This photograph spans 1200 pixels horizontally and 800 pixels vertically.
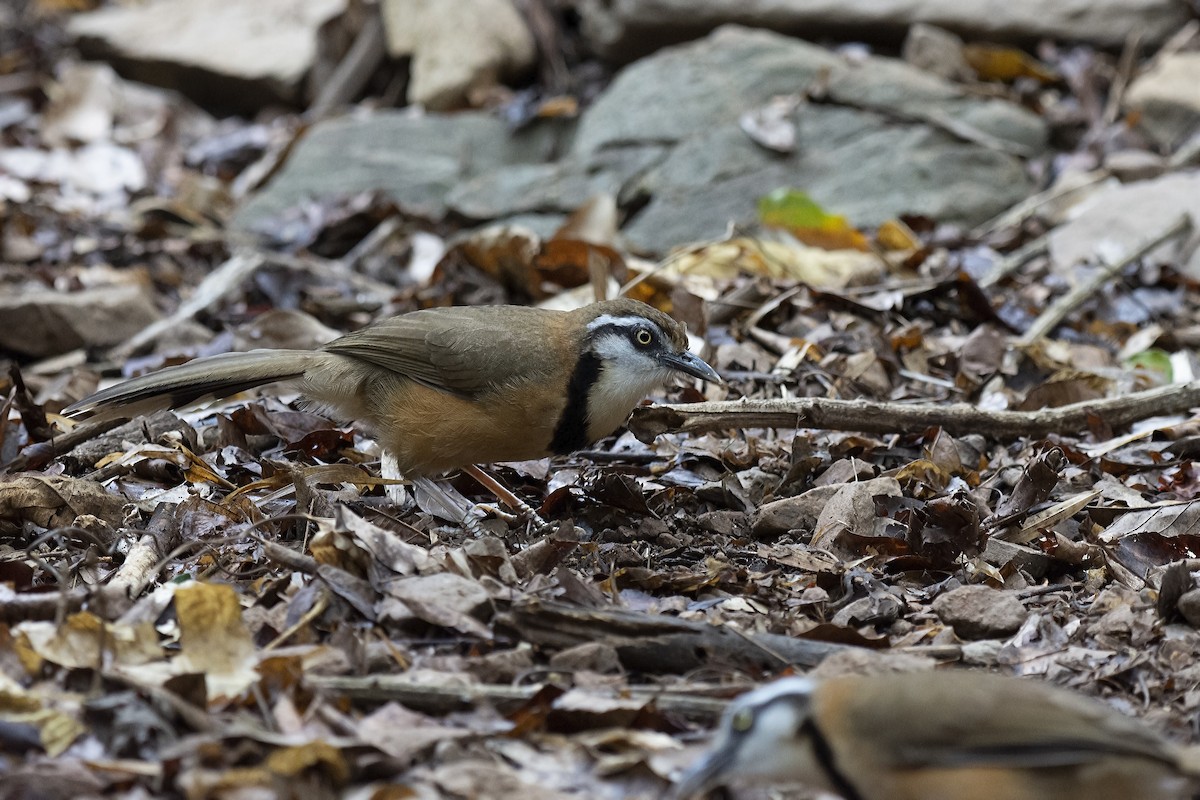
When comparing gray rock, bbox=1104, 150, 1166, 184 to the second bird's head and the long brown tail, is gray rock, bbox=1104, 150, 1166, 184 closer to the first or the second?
the second bird's head

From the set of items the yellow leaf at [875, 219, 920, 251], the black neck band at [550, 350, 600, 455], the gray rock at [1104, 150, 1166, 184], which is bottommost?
the gray rock at [1104, 150, 1166, 184]

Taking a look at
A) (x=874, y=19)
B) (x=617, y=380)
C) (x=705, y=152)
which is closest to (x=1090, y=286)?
(x=617, y=380)

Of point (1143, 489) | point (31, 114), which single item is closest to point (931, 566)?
point (1143, 489)

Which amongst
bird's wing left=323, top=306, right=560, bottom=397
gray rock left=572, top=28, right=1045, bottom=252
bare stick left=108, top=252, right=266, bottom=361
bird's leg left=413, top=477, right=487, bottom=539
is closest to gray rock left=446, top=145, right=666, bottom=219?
gray rock left=572, top=28, right=1045, bottom=252

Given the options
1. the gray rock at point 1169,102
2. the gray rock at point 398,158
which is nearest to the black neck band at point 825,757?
the gray rock at point 398,158

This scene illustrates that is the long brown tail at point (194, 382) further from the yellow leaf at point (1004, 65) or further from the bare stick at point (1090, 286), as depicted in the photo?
the yellow leaf at point (1004, 65)

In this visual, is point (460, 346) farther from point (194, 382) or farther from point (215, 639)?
point (215, 639)

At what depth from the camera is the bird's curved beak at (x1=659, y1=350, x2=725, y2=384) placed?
5.46 metres

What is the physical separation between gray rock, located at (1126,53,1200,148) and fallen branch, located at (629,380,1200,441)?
5065 millimetres

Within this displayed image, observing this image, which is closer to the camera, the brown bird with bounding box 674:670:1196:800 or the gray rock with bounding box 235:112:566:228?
the brown bird with bounding box 674:670:1196:800

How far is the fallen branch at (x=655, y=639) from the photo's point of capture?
381cm

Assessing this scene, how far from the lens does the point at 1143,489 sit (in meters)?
5.52

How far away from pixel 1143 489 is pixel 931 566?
135cm

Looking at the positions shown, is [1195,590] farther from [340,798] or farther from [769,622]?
[340,798]
